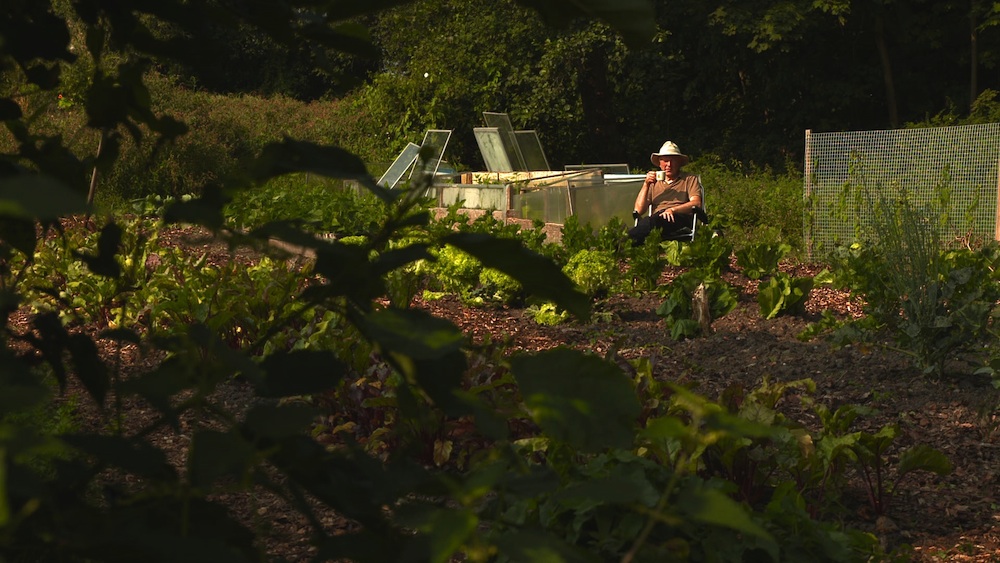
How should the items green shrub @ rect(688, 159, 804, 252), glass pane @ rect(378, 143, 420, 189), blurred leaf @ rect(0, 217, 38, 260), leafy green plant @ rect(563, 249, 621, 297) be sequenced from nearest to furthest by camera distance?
blurred leaf @ rect(0, 217, 38, 260), leafy green plant @ rect(563, 249, 621, 297), green shrub @ rect(688, 159, 804, 252), glass pane @ rect(378, 143, 420, 189)

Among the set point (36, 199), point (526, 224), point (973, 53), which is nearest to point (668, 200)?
point (526, 224)

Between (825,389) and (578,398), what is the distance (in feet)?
15.2

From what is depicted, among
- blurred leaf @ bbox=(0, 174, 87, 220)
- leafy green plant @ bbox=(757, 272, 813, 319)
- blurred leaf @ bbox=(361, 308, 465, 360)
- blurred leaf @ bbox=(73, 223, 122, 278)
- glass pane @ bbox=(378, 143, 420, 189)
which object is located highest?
blurred leaf @ bbox=(0, 174, 87, 220)

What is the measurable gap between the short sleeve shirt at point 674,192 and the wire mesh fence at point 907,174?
1.20 m

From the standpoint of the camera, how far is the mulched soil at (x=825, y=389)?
335cm

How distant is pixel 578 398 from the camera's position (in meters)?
0.70

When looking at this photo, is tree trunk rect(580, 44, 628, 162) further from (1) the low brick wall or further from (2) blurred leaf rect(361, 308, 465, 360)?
(2) blurred leaf rect(361, 308, 465, 360)

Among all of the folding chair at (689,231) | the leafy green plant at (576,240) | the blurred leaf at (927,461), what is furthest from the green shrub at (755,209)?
the blurred leaf at (927,461)

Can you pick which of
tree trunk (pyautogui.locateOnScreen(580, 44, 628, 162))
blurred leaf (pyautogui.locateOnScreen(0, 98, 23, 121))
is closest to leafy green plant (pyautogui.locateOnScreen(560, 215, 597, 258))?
blurred leaf (pyautogui.locateOnScreen(0, 98, 23, 121))

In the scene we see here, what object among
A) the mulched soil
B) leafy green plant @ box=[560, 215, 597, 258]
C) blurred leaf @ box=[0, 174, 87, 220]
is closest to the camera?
blurred leaf @ box=[0, 174, 87, 220]

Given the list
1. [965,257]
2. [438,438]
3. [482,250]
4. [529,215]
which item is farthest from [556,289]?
[529,215]

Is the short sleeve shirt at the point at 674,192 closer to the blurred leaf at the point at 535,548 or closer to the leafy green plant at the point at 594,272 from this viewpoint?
the leafy green plant at the point at 594,272

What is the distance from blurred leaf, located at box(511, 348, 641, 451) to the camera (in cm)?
69

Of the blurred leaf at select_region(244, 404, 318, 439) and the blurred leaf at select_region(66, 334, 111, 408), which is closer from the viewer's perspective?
the blurred leaf at select_region(244, 404, 318, 439)
